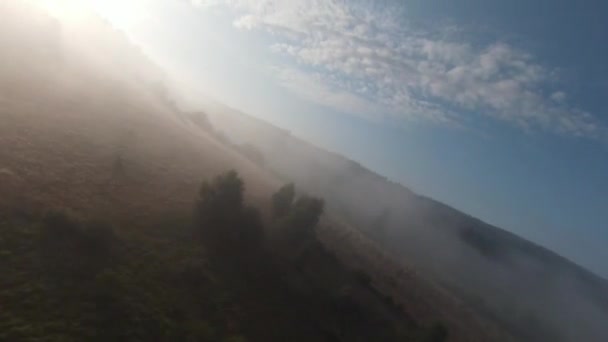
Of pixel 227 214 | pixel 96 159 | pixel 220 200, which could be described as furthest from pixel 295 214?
pixel 96 159

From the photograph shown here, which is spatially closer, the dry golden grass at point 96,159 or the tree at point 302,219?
the dry golden grass at point 96,159

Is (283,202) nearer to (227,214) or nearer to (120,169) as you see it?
(227,214)

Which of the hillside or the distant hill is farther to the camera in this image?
the distant hill

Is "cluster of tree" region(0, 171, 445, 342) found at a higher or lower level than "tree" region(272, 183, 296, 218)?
lower

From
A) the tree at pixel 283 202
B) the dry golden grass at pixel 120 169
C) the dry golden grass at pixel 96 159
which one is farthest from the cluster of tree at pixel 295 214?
the dry golden grass at pixel 96 159

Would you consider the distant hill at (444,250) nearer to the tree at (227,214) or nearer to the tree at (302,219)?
the tree at (302,219)

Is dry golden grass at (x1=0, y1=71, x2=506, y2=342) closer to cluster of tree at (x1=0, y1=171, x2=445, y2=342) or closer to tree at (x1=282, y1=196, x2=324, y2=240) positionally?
cluster of tree at (x1=0, y1=171, x2=445, y2=342)

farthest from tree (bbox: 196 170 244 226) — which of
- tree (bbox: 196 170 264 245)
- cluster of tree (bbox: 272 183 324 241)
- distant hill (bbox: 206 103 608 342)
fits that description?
distant hill (bbox: 206 103 608 342)

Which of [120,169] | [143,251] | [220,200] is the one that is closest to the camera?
[143,251]

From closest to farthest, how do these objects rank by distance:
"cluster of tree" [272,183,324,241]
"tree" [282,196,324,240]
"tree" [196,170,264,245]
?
"tree" [196,170,264,245] < "tree" [282,196,324,240] < "cluster of tree" [272,183,324,241]
